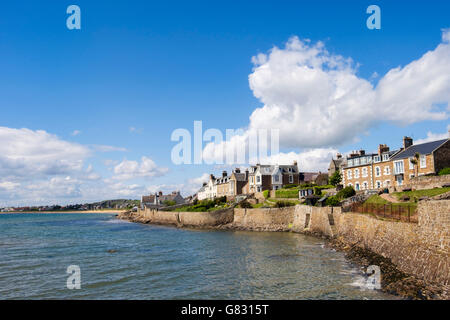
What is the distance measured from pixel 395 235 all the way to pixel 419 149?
94.2 feet

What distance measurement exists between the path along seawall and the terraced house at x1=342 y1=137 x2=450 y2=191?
11.5 meters

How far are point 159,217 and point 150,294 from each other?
64661 millimetres

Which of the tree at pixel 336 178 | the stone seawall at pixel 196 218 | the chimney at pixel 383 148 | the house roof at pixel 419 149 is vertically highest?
the chimney at pixel 383 148

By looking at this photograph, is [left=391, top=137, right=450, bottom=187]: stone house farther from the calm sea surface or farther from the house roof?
the calm sea surface

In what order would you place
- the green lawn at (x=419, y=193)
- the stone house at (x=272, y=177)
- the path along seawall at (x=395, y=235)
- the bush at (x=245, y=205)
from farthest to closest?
1. the stone house at (x=272, y=177)
2. the bush at (x=245, y=205)
3. the green lawn at (x=419, y=193)
4. the path along seawall at (x=395, y=235)

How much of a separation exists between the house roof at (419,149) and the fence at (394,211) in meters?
17.3

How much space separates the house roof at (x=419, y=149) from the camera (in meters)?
43.2

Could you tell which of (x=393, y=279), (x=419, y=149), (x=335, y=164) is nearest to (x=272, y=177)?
(x=335, y=164)

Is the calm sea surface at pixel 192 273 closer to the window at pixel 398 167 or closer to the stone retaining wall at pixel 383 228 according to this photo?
the stone retaining wall at pixel 383 228

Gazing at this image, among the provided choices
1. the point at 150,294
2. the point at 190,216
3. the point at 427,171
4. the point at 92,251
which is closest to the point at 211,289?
the point at 150,294

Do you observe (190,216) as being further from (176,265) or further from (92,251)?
(176,265)

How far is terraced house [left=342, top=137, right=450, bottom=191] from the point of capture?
140ft

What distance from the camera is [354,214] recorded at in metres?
33.8

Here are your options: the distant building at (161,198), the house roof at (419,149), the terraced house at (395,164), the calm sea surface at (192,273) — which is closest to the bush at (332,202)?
the terraced house at (395,164)
